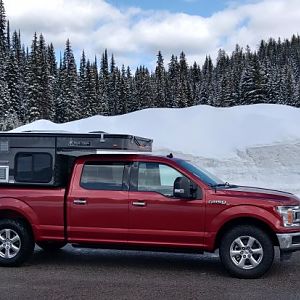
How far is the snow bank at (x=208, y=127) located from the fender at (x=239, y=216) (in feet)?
62.0

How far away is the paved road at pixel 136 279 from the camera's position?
20.8ft

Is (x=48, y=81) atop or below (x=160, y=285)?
atop

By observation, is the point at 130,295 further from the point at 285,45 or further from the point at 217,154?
the point at 285,45

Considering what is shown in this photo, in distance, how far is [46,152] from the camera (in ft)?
26.7

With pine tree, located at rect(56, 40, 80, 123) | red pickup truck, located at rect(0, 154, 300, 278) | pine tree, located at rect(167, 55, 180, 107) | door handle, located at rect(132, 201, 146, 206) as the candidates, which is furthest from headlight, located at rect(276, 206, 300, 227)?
pine tree, located at rect(167, 55, 180, 107)

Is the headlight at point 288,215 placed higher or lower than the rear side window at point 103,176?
lower

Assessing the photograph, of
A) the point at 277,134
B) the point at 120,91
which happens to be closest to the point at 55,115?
the point at 120,91

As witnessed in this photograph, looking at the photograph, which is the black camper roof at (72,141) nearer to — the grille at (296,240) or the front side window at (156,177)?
the front side window at (156,177)

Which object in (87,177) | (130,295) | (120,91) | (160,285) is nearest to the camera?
(130,295)

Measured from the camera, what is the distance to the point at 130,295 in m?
6.28

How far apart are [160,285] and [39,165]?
2.73 metres

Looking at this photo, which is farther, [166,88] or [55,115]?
[166,88]

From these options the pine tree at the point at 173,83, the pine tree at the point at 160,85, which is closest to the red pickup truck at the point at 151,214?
the pine tree at the point at 173,83

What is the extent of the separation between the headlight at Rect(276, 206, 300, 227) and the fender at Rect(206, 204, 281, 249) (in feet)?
0.31
